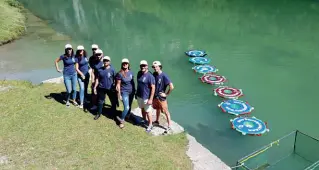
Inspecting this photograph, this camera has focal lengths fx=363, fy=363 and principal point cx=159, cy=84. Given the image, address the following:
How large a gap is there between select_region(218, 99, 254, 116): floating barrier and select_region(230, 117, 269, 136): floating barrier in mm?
592

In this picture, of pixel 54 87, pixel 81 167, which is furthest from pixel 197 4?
pixel 81 167

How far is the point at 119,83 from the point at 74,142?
201cm

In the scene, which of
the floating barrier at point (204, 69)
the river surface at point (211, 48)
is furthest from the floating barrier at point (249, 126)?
the floating barrier at point (204, 69)

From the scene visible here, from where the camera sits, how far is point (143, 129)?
35.7ft

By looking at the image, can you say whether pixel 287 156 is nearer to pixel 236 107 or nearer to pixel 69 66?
pixel 236 107

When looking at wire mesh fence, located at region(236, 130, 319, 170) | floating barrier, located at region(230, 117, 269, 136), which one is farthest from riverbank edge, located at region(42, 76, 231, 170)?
floating barrier, located at region(230, 117, 269, 136)

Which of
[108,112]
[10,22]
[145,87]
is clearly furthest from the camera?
[10,22]

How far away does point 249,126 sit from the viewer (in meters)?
13.1

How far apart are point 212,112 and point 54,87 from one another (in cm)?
629

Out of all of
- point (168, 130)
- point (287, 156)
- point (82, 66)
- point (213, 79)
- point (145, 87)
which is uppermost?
point (82, 66)

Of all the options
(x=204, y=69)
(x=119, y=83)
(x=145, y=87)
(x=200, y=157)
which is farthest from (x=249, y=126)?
(x=204, y=69)

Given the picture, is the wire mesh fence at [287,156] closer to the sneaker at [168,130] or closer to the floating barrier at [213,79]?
the sneaker at [168,130]

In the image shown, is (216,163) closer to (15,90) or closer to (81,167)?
(81,167)

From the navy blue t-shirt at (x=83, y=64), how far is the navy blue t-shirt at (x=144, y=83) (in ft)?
7.20
